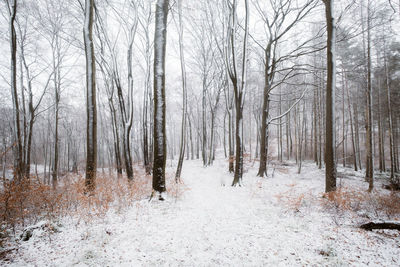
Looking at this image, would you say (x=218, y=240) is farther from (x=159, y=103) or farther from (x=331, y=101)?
(x=331, y=101)

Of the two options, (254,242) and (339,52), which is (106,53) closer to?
(254,242)

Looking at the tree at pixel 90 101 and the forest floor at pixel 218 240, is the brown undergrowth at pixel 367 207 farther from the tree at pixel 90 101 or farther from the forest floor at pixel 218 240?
the tree at pixel 90 101

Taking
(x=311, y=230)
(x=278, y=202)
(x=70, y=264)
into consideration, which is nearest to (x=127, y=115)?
(x=70, y=264)

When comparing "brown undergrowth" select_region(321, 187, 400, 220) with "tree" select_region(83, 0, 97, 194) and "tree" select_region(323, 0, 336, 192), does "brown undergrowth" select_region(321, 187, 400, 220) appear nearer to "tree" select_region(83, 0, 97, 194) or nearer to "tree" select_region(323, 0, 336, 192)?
"tree" select_region(323, 0, 336, 192)

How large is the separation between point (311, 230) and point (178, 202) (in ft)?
11.6

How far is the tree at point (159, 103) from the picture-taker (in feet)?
17.0

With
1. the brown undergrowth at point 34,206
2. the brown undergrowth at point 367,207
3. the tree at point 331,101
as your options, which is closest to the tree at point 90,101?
the brown undergrowth at point 34,206

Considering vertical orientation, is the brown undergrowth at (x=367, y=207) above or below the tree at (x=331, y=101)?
below

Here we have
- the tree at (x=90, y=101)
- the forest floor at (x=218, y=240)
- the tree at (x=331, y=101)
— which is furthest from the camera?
A: the tree at (x=90, y=101)

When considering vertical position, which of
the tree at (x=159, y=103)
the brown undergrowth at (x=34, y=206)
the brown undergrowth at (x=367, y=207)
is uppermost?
the tree at (x=159, y=103)

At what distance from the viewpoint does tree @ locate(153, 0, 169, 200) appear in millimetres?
5176

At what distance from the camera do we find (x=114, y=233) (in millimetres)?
3158

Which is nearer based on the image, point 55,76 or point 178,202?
point 178,202

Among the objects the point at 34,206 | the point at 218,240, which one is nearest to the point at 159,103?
the point at 218,240
